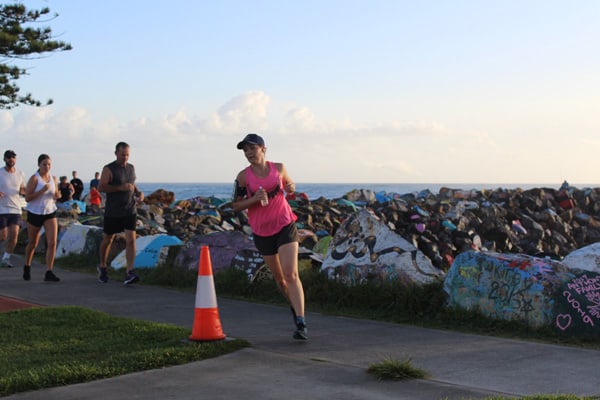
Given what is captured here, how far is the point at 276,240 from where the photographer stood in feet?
22.6

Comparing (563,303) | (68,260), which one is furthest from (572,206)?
(563,303)

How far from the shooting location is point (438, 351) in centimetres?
631

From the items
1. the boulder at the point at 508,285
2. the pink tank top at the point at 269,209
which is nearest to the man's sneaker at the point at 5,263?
Answer: the pink tank top at the point at 269,209

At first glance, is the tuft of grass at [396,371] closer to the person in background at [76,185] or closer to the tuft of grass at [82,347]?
the tuft of grass at [82,347]

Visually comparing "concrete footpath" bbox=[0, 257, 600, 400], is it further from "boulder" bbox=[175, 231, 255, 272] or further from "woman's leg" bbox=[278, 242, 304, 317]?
"boulder" bbox=[175, 231, 255, 272]

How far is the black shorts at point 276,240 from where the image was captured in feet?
22.4

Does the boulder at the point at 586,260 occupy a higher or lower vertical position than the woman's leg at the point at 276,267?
higher

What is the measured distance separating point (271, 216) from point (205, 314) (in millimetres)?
1057

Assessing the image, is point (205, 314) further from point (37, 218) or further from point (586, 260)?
point (37, 218)

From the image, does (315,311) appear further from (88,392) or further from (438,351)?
(88,392)

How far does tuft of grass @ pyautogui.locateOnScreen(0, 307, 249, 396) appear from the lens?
5.45 meters

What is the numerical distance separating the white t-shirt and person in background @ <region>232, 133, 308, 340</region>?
576 centimetres

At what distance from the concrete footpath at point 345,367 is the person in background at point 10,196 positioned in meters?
4.18

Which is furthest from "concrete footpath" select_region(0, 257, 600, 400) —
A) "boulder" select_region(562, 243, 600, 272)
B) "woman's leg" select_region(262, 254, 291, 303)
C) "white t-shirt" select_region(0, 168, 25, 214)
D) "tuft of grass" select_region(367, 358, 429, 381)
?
"white t-shirt" select_region(0, 168, 25, 214)
